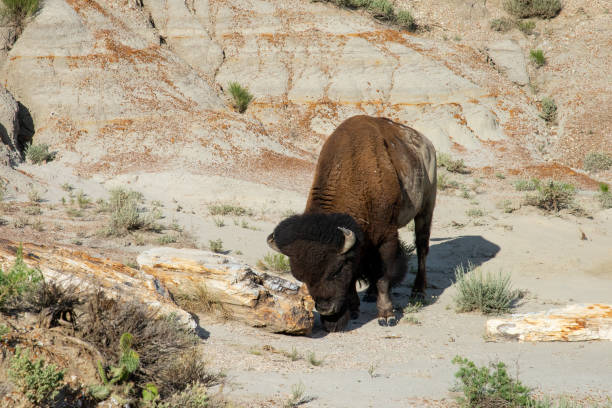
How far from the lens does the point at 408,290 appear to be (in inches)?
357

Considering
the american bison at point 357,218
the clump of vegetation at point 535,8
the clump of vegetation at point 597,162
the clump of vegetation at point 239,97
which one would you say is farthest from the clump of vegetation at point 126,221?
the clump of vegetation at point 535,8

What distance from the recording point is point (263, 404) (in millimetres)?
3797

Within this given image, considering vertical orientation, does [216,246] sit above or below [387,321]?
below

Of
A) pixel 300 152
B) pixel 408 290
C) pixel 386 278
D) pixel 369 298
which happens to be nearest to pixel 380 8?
pixel 300 152

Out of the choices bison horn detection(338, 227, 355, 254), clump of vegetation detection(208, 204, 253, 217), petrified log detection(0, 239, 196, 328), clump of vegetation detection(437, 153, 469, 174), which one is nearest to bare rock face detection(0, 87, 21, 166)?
clump of vegetation detection(208, 204, 253, 217)

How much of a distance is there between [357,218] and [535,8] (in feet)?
85.0

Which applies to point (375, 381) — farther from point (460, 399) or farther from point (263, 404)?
point (263, 404)

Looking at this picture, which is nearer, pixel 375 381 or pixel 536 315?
pixel 375 381

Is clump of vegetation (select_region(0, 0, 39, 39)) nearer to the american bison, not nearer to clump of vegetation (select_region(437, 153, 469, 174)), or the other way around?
clump of vegetation (select_region(437, 153, 469, 174))

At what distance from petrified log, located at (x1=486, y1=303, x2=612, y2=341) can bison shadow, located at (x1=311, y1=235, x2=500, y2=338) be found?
180 cm

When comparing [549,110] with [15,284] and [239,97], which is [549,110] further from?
[15,284]

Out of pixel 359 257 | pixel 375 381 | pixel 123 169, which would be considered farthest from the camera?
pixel 123 169

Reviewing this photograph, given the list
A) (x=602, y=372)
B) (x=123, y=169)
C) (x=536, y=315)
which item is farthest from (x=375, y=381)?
(x=123, y=169)

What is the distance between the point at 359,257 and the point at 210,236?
16.9 ft
